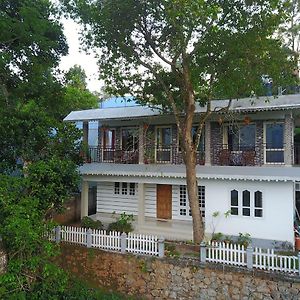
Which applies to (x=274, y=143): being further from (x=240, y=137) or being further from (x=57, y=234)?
(x=57, y=234)

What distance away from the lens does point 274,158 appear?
49.2 feet

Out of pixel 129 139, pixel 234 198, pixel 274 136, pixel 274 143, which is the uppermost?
pixel 129 139

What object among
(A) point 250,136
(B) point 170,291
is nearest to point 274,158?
(A) point 250,136

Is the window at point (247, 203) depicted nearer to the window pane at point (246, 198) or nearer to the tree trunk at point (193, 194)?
the window pane at point (246, 198)

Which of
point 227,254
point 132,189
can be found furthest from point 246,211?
point 132,189

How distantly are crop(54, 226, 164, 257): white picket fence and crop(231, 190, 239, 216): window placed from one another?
4.14m

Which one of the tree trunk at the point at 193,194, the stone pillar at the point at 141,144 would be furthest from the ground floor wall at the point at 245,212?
the tree trunk at the point at 193,194

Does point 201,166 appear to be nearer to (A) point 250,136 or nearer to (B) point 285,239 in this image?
(A) point 250,136

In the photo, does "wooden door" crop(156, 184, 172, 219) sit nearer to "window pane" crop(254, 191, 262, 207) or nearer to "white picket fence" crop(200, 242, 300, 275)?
"window pane" crop(254, 191, 262, 207)

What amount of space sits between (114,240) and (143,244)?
127 cm

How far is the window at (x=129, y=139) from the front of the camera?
1916 cm

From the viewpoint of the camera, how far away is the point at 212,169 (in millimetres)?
15094

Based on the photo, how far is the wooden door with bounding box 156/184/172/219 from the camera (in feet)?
59.8

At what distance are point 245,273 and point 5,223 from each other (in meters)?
8.10
